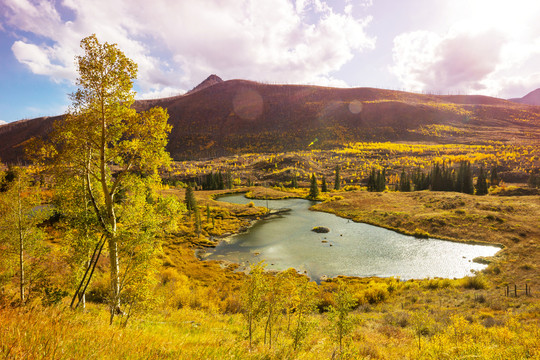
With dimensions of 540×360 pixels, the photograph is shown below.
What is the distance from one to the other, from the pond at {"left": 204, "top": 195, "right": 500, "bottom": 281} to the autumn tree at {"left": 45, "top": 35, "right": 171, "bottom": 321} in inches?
1247

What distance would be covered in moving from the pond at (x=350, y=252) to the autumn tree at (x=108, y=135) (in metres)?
31.7

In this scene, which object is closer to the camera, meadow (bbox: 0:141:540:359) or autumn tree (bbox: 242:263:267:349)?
meadow (bbox: 0:141:540:359)

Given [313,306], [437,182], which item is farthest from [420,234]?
[437,182]

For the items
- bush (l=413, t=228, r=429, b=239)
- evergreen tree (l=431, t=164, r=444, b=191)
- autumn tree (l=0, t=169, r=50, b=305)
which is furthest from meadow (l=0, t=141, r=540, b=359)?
evergreen tree (l=431, t=164, r=444, b=191)

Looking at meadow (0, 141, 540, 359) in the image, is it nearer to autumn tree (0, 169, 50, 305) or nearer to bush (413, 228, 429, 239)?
bush (413, 228, 429, 239)

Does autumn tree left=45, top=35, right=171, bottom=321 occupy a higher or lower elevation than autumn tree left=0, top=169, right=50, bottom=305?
higher

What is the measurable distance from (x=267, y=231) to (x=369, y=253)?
23682 millimetres

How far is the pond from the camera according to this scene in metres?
38.0

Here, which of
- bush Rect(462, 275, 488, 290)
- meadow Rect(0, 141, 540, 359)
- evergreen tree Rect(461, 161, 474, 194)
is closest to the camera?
meadow Rect(0, 141, 540, 359)

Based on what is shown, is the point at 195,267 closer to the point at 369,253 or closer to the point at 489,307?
the point at 369,253

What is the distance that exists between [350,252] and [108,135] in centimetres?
4476

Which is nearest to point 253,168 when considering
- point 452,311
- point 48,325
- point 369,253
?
point 369,253

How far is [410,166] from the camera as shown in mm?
167375

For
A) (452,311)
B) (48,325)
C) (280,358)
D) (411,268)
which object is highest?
(48,325)
